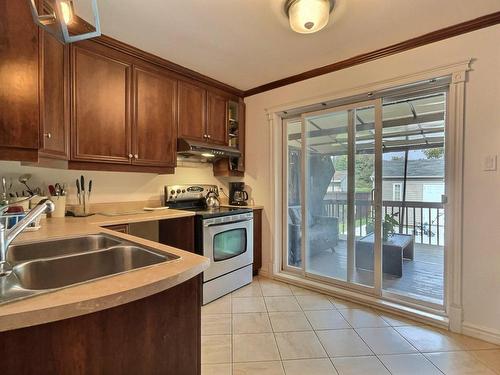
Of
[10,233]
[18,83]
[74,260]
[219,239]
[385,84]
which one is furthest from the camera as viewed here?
[219,239]

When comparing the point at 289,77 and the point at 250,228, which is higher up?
the point at 289,77

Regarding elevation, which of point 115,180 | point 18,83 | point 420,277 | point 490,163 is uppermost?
point 18,83

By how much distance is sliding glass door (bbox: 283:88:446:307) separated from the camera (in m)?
2.38

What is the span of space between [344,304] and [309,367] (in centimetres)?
101

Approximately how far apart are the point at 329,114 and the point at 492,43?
1323mm

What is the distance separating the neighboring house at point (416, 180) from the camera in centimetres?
232

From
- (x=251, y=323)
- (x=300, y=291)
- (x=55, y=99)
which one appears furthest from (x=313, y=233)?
(x=55, y=99)

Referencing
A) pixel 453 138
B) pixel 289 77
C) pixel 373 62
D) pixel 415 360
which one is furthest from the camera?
pixel 289 77

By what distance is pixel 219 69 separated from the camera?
8.98ft

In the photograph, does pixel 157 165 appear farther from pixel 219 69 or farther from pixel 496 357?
pixel 496 357

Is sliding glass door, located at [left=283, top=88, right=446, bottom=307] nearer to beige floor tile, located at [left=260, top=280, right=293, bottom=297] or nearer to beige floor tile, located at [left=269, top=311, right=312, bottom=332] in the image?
beige floor tile, located at [left=260, top=280, right=293, bottom=297]

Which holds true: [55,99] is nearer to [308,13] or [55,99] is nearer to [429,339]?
[308,13]

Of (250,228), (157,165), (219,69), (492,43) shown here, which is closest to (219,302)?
(250,228)

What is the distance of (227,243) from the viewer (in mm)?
2781
